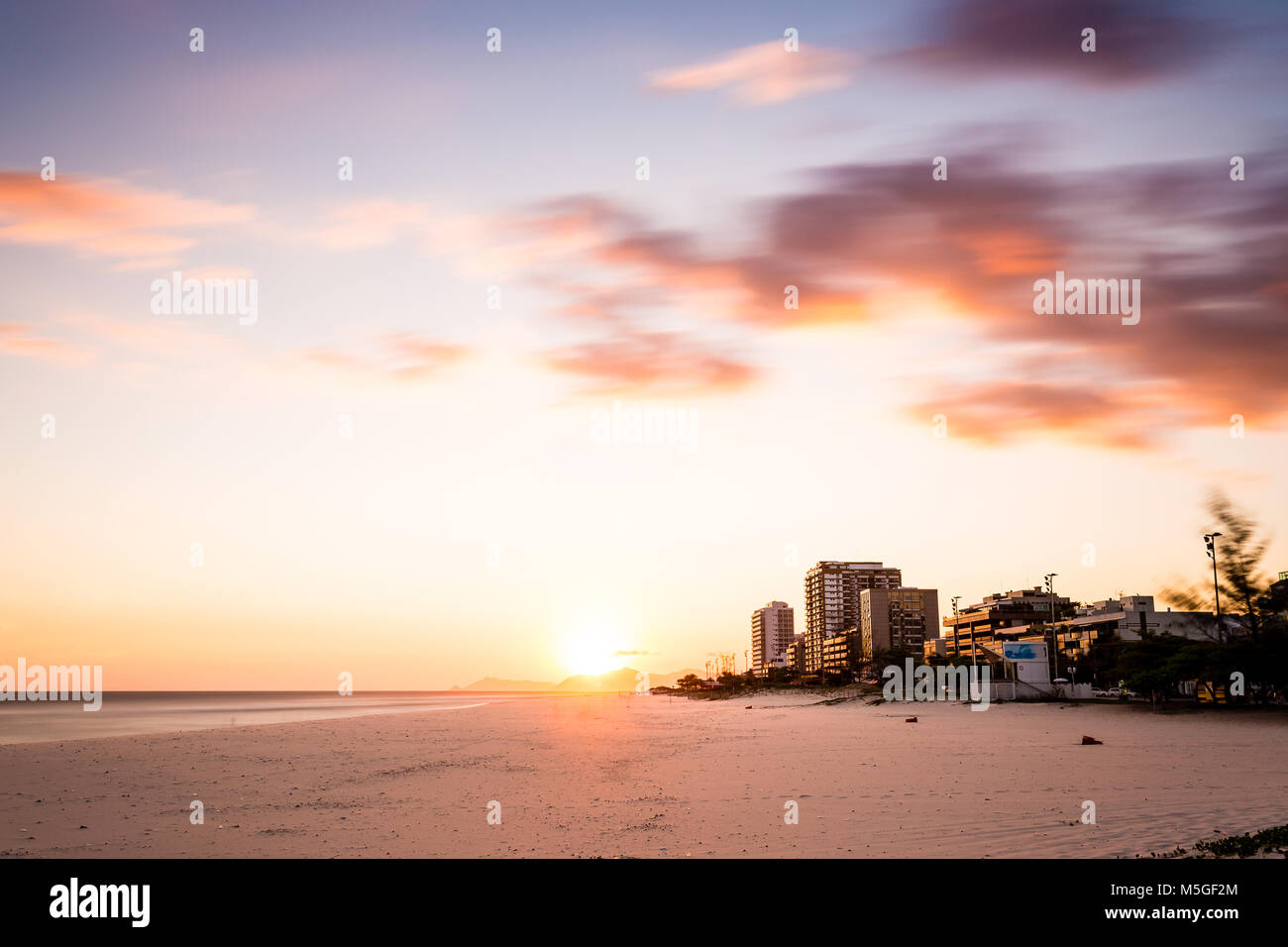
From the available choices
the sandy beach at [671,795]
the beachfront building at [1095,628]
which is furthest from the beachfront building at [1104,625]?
the sandy beach at [671,795]

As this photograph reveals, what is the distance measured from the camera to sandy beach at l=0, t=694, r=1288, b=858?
16.4 m

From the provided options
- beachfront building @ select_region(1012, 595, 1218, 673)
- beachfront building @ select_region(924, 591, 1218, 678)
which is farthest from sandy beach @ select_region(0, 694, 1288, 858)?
beachfront building @ select_region(1012, 595, 1218, 673)

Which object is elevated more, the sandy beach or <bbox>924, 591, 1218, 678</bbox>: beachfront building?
the sandy beach

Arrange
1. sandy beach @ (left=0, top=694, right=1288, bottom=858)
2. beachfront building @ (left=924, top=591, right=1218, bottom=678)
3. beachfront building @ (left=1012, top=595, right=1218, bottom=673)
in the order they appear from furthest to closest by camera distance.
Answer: beachfront building @ (left=1012, top=595, right=1218, bottom=673)
beachfront building @ (left=924, top=591, right=1218, bottom=678)
sandy beach @ (left=0, top=694, right=1288, bottom=858)

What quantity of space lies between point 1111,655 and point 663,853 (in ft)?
368

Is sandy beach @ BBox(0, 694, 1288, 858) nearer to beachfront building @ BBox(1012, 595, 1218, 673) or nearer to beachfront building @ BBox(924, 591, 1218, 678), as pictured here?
beachfront building @ BBox(924, 591, 1218, 678)

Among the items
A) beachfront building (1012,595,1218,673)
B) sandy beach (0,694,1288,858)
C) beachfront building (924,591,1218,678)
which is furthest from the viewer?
beachfront building (1012,595,1218,673)

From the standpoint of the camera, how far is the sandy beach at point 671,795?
16.4 m

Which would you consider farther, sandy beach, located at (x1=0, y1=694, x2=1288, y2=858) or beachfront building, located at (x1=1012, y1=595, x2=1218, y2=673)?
beachfront building, located at (x1=1012, y1=595, x2=1218, y2=673)
